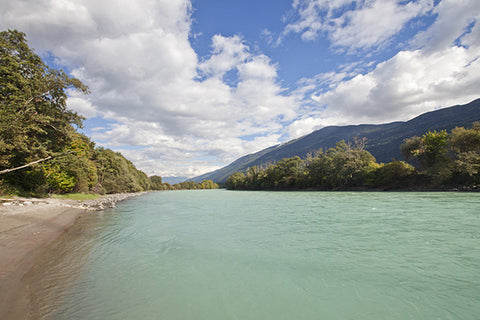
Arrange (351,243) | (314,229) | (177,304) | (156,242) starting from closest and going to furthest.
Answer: (177,304) → (351,243) → (156,242) → (314,229)

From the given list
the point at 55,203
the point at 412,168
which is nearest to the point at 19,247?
the point at 55,203

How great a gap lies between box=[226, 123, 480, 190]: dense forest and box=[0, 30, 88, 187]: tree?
6747 centimetres

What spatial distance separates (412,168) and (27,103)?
76.0m

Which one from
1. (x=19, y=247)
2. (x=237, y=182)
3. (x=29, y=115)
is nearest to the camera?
(x=19, y=247)

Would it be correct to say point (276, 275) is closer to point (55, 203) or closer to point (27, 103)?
point (27, 103)

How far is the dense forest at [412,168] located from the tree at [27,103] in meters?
67.5

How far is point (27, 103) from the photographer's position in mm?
22047

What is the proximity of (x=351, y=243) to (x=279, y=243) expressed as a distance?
3.59 meters

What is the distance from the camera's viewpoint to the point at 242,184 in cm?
14700

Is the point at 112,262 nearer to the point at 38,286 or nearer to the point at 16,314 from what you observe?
the point at 38,286

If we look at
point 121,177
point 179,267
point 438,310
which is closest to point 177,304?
point 179,267

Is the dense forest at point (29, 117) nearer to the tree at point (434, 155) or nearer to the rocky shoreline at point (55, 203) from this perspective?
the rocky shoreline at point (55, 203)

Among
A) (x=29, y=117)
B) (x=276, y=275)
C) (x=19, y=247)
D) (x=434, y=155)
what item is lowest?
(x=276, y=275)

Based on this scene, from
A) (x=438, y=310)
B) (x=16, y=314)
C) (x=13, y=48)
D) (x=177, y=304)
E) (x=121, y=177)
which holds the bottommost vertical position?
(x=438, y=310)
